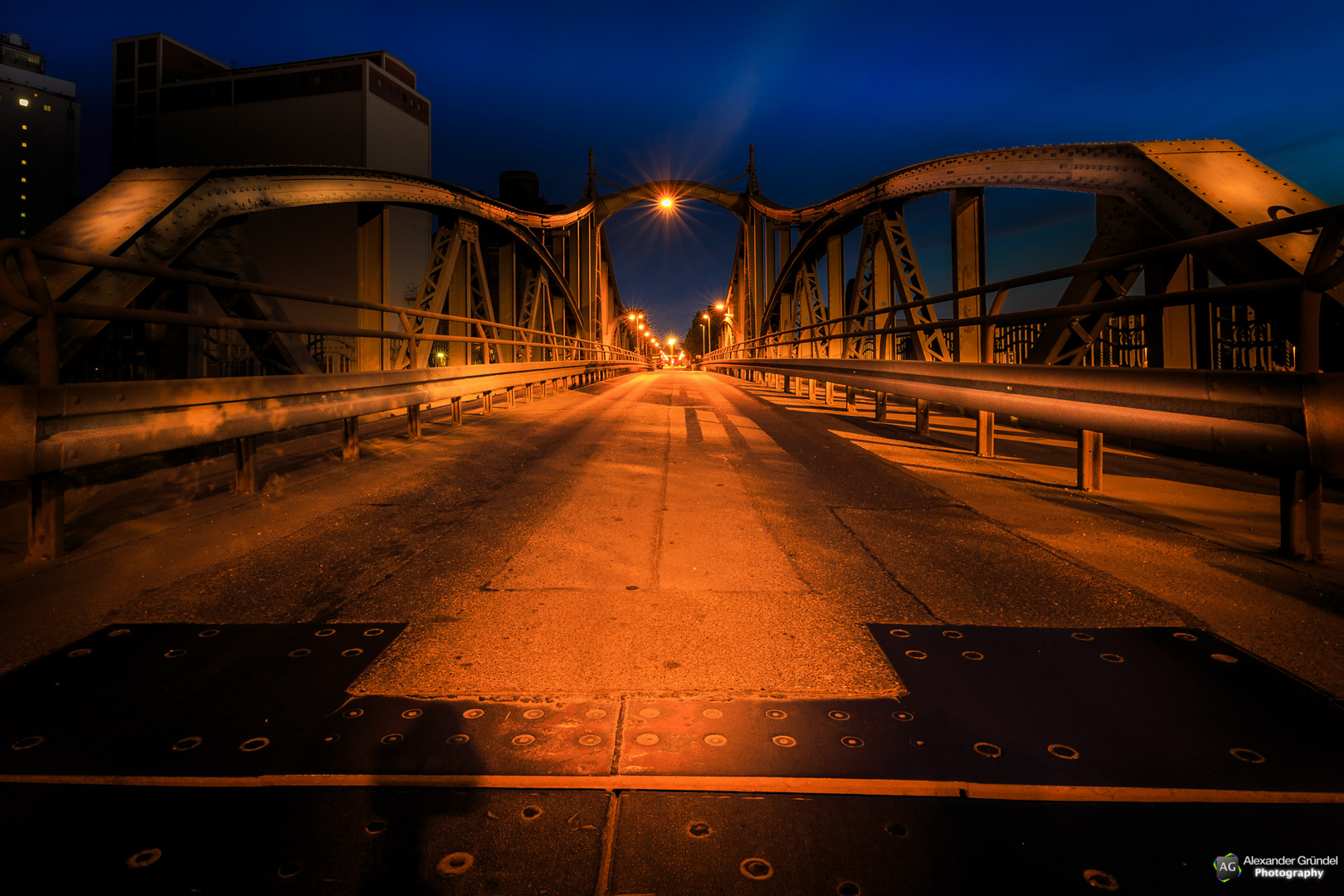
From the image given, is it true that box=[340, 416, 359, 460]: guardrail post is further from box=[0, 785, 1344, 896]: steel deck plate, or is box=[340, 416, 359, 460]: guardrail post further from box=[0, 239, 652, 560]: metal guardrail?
box=[0, 785, 1344, 896]: steel deck plate

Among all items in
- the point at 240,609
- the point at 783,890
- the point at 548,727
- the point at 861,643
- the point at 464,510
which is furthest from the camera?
the point at 464,510

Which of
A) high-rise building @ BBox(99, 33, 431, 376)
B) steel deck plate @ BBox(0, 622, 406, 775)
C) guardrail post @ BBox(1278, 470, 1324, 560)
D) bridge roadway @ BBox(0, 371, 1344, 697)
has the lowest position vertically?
steel deck plate @ BBox(0, 622, 406, 775)

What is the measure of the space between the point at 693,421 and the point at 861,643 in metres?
7.01

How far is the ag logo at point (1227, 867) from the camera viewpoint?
1.22 metres

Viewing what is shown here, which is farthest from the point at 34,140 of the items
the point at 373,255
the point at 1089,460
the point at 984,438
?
the point at 1089,460

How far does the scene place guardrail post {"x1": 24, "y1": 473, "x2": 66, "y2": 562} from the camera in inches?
120

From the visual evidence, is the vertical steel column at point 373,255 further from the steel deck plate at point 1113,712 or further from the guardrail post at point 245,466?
the steel deck plate at point 1113,712

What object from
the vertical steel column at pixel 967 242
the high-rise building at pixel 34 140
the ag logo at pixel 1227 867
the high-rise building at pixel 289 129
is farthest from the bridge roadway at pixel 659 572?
the high-rise building at pixel 34 140

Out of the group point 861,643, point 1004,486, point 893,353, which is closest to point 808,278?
point 893,353

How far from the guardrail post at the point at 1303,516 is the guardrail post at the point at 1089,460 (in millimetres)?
1490

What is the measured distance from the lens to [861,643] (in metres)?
2.20

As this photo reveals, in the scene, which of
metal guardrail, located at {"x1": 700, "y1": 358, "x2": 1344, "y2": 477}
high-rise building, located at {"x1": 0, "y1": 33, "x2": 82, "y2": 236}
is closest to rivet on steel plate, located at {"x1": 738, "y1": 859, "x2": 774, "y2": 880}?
metal guardrail, located at {"x1": 700, "y1": 358, "x2": 1344, "y2": 477}

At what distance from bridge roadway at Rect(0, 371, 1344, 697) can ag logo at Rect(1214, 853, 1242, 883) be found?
0.78 meters

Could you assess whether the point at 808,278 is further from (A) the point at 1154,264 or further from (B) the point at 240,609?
(B) the point at 240,609
